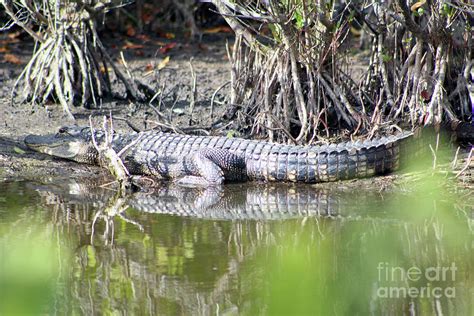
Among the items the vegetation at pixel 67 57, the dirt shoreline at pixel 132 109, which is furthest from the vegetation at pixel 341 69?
the dirt shoreline at pixel 132 109

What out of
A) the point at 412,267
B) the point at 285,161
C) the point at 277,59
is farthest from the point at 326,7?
the point at 412,267

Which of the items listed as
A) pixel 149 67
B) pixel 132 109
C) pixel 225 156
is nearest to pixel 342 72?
pixel 225 156

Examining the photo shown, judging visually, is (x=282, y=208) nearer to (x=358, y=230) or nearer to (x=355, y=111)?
(x=358, y=230)

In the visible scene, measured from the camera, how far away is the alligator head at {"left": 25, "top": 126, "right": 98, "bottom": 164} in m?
8.23

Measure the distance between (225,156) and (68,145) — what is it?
64.8 inches

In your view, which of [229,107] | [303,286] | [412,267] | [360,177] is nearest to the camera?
[303,286]

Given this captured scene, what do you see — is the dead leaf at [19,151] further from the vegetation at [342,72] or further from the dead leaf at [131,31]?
the dead leaf at [131,31]

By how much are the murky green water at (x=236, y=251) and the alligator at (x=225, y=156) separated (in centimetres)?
20

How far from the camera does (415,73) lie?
8055 mm

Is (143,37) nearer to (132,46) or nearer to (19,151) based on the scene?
(132,46)

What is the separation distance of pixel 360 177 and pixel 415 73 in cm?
→ 131

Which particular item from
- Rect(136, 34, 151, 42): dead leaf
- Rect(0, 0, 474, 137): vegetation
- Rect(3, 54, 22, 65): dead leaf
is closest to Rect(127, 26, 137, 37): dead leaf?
Rect(136, 34, 151, 42): dead leaf

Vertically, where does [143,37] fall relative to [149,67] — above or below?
above

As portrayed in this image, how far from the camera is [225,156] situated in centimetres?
763
